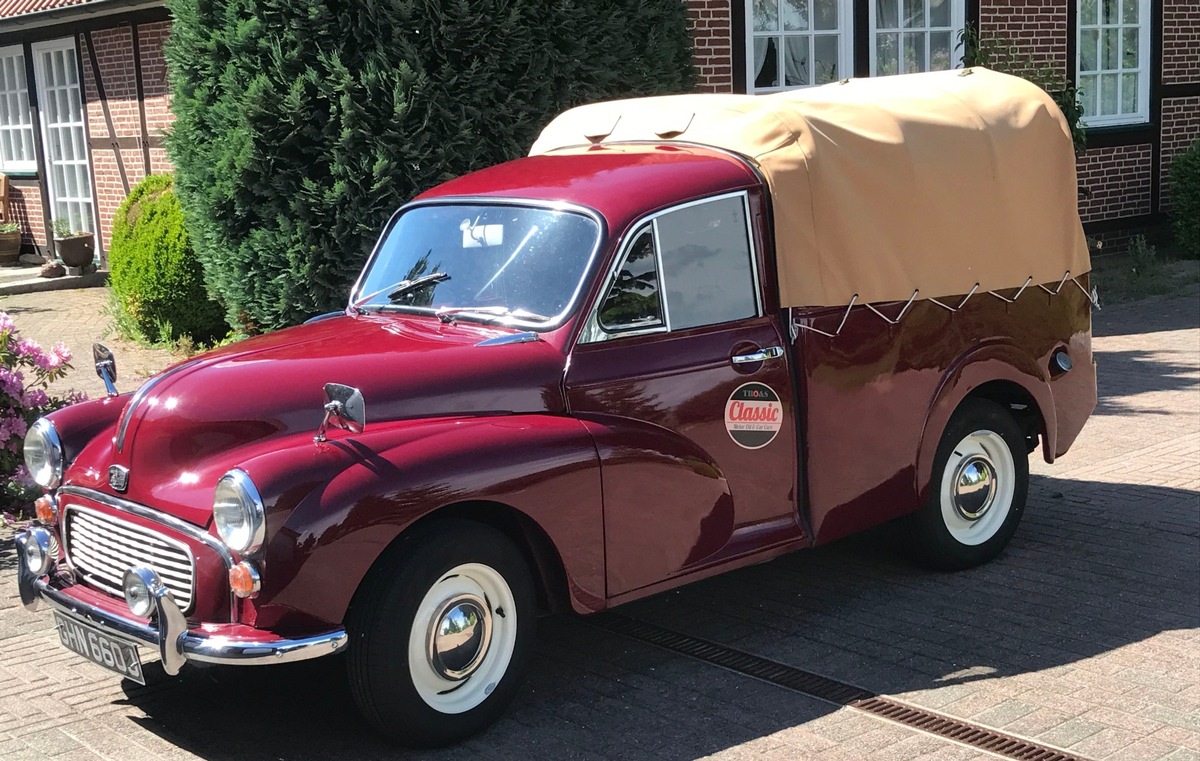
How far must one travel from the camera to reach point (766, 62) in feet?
42.9

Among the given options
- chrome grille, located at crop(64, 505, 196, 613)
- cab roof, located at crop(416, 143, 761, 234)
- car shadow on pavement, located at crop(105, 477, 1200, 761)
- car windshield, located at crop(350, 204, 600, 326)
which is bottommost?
car shadow on pavement, located at crop(105, 477, 1200, 761)

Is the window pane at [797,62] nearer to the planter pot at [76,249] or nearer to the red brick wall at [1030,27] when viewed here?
the red brick wall at [1030,27]

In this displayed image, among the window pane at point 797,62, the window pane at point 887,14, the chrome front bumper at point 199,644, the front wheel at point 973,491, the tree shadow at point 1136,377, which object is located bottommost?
the tree shadow at point 1136,377

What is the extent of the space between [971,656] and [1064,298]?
80.5 inches

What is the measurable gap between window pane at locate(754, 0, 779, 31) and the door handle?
860cm

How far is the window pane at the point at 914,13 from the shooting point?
14000 mm

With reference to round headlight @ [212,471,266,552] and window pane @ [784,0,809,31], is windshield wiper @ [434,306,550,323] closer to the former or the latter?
round headlight @ [212,471,266,552]

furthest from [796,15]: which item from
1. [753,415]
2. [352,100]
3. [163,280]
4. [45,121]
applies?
[45,121]

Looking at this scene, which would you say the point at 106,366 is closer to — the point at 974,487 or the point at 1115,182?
the point at 974,487

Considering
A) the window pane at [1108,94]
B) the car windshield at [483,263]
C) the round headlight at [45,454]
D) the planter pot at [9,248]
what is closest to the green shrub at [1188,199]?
the window pane at [1108,94]

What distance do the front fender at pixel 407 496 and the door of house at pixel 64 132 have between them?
14.0m

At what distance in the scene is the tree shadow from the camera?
9.22 m

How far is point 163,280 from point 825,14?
714cm

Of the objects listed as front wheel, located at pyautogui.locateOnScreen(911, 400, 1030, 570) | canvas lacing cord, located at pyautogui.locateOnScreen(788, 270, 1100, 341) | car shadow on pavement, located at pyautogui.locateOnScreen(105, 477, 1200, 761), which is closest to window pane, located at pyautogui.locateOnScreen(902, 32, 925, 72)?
canvas lacing cord, located at pyautogui.locateOnScreen(788, 270, 1100, 341)
